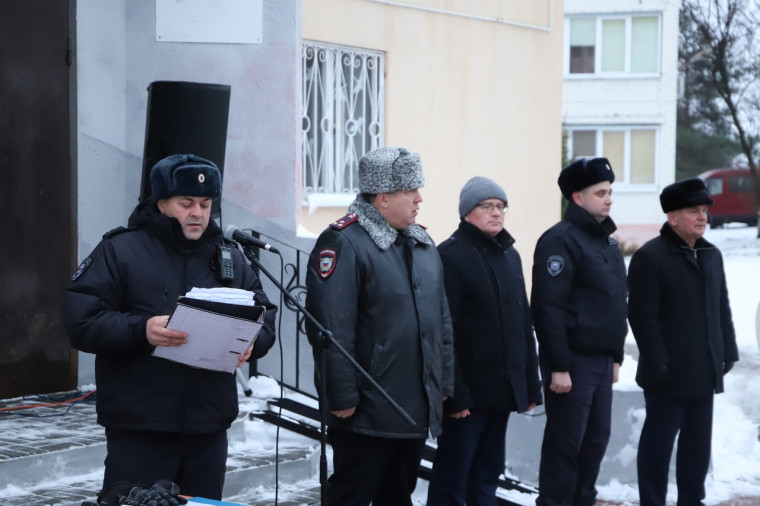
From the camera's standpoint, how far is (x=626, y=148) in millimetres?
28062

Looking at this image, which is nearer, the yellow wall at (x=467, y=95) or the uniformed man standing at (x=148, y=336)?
the uniformed man standing at (x=148, y=336)

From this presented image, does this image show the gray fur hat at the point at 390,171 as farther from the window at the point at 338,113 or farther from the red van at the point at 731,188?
the red van at the point at 731,188

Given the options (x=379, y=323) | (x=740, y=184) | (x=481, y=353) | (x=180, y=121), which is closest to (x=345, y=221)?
(x=379, y=323)

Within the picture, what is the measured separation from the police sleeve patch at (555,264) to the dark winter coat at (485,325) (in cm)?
30

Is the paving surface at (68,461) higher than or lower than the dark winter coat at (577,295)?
lower

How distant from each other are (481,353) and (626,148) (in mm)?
23973

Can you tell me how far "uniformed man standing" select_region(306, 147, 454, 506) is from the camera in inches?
167

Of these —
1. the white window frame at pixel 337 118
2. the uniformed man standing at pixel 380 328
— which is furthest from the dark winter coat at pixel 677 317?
the white window frame at pixel 337 118

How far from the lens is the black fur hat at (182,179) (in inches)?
144

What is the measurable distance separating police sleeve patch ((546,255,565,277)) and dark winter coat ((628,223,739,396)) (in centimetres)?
50

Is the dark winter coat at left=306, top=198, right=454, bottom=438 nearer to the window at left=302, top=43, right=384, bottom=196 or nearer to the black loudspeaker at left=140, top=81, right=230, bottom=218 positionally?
the black loudspeaker at left=140, top=81, right=230, bottom=218

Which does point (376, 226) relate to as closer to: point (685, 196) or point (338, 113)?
point (685, 196)

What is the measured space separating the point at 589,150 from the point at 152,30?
2243 cm

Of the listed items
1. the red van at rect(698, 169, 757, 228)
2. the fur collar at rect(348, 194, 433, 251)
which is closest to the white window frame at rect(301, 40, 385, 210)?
the fur collar at rect(348, 194, 433, 251)
